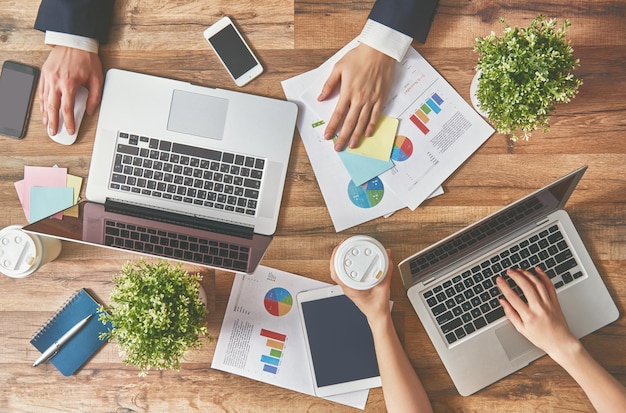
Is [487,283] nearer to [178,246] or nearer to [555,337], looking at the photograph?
[555,337]

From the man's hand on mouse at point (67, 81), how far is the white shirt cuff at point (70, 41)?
0.01 metres

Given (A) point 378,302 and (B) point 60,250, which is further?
(B) point 60,250

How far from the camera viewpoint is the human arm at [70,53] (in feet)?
4.00

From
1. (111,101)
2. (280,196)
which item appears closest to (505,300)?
(280,196)

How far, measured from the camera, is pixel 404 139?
48.8 inches

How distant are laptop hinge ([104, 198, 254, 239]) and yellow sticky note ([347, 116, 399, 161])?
329 millimetres

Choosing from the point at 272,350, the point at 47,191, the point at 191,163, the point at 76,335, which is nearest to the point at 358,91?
the point at 191,163

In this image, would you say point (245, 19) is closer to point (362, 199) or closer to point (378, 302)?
point (362, 199)

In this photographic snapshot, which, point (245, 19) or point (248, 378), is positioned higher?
point (245, 19)

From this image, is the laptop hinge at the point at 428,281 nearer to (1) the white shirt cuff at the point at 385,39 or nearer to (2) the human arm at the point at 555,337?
(2) the human arm at the point at 555,337

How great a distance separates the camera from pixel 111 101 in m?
1.24

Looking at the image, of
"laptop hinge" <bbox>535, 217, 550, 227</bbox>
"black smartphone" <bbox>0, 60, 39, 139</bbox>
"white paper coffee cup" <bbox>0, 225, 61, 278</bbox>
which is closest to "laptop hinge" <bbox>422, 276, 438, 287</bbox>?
"laptop hinge" <bbox>535, 217, 550, 227</bbox>

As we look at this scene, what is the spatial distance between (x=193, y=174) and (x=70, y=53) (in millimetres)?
416

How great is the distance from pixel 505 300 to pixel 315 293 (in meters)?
0.44
